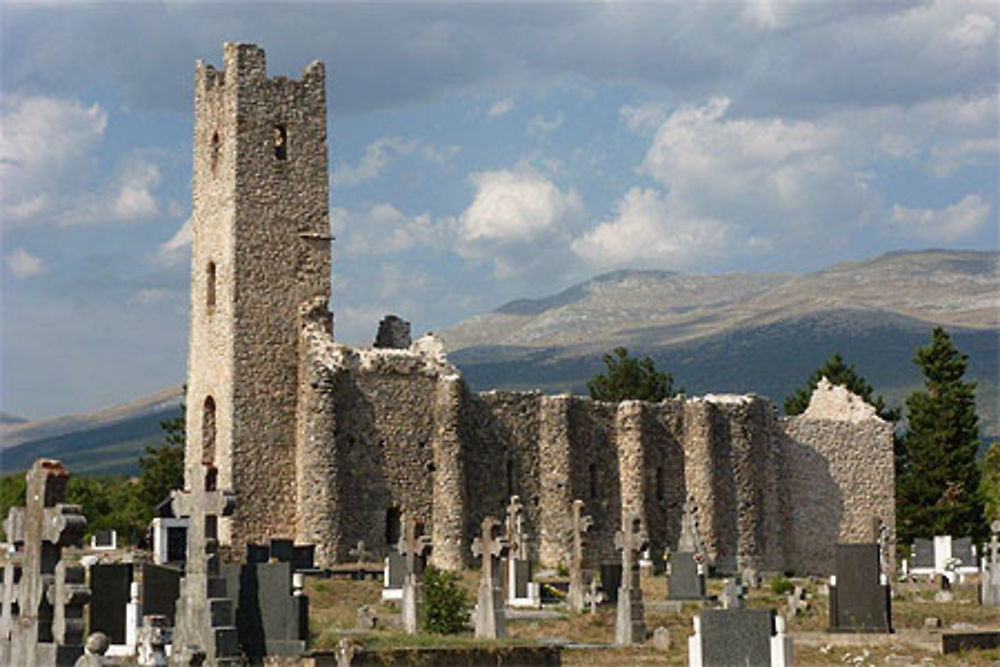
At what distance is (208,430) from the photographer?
49.5 m

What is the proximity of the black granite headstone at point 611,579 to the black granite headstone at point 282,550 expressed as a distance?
7422 mm

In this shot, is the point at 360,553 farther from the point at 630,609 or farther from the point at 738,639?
the point at 738,639

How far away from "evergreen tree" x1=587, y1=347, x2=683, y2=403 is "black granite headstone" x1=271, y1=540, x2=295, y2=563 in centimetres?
3071

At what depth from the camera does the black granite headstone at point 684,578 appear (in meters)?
37.8

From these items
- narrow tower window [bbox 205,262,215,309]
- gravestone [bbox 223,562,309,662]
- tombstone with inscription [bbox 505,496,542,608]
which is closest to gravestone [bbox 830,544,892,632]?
tombstone with inscription [bbox 505,496,542,608]

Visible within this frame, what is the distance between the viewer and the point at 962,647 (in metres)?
28.1

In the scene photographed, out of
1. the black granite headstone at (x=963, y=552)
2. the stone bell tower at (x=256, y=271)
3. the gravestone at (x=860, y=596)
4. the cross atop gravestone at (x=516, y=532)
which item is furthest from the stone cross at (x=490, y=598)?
the black granite headstone at (x=963, y=552)

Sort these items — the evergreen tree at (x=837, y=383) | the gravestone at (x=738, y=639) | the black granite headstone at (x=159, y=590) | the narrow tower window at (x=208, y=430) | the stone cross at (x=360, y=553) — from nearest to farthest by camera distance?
1. the gravestone at (x=738, y=639)
2. the black granite headstone at (x=159, y=590)
3. the stone cross at (x=360, y=553)
4. the narrow tower window at (x=208, y=430)
5. the evergreen tree at (x=837, y=383)

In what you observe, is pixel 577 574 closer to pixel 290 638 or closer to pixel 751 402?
pixel 290 638

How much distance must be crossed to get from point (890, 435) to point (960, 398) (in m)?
7.84

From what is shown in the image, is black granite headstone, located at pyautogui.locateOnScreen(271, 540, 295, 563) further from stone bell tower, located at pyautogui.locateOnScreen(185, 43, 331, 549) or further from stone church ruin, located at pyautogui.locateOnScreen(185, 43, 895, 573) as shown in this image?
stone bell tower, located at pyautogui.locateOnScreen(185, 43, 331, 549)

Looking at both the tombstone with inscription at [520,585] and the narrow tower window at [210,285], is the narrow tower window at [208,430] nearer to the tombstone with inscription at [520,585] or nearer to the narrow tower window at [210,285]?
the narrow tower window at [210,285]

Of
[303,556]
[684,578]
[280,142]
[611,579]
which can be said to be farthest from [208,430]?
[684,578]

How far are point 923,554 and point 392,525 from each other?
14.7 meters
